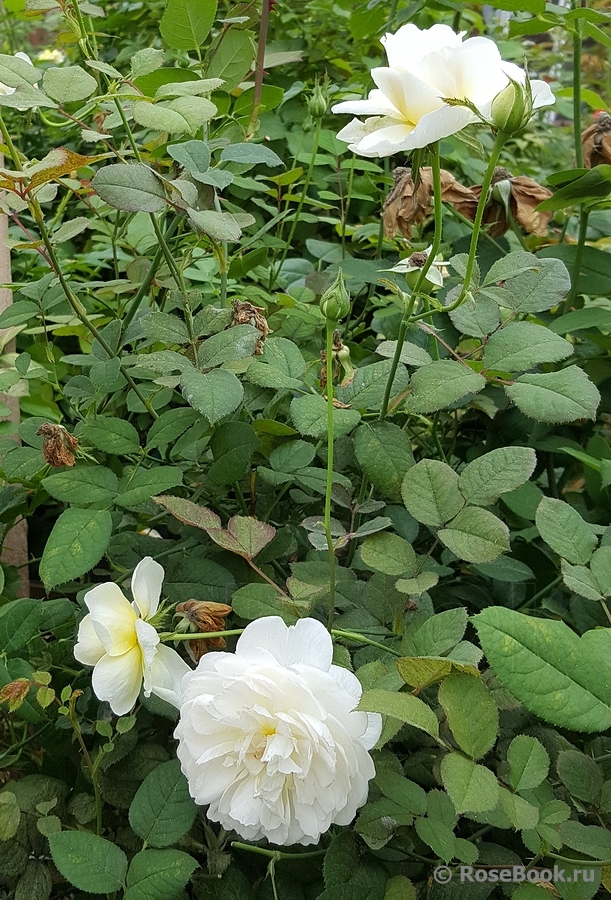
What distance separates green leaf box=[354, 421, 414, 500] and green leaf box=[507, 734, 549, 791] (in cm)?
18

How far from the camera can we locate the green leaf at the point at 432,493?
1.64ft

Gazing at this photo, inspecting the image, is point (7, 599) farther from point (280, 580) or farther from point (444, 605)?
point (444, 605)

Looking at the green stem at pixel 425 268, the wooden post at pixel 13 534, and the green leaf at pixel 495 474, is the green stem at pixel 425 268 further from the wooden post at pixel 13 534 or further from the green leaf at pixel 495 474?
the wooden post at pixel 13 534

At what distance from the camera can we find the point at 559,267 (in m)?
0.58

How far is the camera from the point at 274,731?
1.38ft

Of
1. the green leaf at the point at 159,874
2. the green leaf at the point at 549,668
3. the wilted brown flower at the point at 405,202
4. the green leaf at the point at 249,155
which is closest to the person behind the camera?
the green leaf at the point at 549,668

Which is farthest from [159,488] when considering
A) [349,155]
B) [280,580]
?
[349,155]

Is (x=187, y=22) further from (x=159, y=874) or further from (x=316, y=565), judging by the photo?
(x=159, y=874)

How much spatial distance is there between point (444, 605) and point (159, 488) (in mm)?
268

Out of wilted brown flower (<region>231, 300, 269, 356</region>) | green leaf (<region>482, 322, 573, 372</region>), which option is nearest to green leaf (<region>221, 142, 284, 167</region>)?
wilted brown flower (<region>231, 300, 269, 356</region>)

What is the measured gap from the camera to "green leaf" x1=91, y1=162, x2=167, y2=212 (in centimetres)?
48

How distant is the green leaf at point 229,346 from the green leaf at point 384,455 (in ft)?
0.34

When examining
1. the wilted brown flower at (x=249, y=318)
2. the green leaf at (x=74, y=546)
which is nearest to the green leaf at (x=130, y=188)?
the wilted brown flower at (x=249, y=318)

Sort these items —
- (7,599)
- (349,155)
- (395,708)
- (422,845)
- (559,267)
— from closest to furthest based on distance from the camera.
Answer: (395,708) < (422,845) < (559,267) < (7,599) < (349,155)
